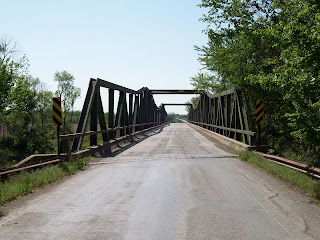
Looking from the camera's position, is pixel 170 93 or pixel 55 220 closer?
pixel 55 220

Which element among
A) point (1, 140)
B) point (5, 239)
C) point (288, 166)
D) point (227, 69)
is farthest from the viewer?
point (1, 140)

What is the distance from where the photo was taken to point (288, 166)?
8.84 metres

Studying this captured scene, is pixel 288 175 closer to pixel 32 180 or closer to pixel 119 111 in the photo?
pixel 32 180

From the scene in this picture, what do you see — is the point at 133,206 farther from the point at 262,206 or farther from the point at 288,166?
the point at 288,166

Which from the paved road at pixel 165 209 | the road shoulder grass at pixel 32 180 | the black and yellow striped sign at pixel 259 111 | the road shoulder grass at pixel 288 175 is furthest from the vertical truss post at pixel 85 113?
the black and yellow striped sign at pixel 259 111

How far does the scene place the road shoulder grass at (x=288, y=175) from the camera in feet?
22.0

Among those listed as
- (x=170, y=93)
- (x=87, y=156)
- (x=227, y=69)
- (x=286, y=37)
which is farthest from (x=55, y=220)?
(x=170, y=93)

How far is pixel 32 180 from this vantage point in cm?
744

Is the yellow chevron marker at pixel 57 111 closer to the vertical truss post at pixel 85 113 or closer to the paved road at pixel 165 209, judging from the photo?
the vertical truss post at pixel 85 113

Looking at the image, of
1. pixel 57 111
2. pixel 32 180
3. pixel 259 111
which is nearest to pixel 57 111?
pixel 57 111

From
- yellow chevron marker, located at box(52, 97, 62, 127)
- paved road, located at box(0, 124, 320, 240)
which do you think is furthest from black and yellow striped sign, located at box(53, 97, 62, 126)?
paved road, located at box(0, 124, 320, 240)

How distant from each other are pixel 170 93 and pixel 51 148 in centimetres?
2249

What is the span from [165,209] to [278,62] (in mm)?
6412

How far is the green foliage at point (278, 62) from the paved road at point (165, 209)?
1983mm
